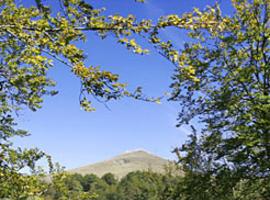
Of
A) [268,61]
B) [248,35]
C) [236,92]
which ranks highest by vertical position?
[248,35]

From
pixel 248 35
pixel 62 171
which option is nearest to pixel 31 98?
pixel 248 35

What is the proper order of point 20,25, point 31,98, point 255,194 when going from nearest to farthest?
point 20,25 → point 31,98 → point 255,194

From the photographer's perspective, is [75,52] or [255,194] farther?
[255,194]

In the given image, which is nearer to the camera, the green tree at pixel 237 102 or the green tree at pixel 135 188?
the green tree at pixel 237 102

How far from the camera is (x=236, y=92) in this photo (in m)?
22.0

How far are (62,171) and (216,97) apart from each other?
60.2 feet

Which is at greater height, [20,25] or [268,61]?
[268,61]

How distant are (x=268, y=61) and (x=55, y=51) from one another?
1831cm

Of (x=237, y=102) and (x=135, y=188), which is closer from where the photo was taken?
(x=237, y=102)

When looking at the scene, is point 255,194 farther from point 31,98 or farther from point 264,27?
point 31,98

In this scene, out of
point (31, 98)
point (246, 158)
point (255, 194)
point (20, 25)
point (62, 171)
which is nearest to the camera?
point (20, 25)

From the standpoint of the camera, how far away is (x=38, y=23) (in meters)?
6.15

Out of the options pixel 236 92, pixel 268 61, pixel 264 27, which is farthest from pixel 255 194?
pixel 264 27

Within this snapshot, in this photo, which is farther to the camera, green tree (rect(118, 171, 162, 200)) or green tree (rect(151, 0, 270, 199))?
green tree (rect(118, 171, 162, 200))
